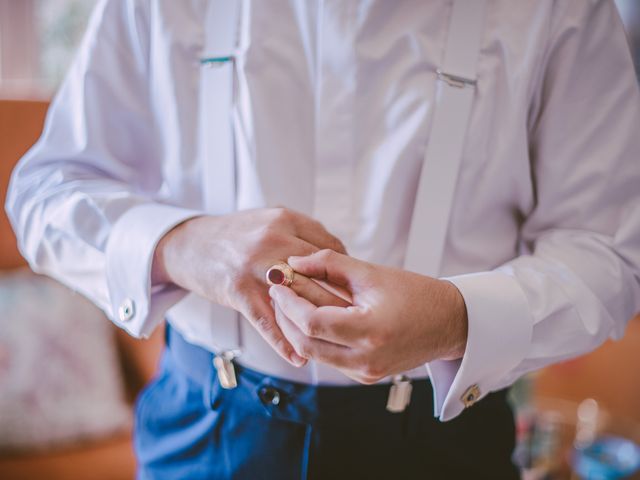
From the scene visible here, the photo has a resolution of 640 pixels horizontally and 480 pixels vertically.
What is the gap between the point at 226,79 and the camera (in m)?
0.74

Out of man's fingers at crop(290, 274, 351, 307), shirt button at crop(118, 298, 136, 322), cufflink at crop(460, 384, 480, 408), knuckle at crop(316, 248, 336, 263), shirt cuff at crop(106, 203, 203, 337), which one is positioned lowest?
cufflink at crop(460, 384, 480, 408)

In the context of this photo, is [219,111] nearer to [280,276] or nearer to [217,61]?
[217,61]

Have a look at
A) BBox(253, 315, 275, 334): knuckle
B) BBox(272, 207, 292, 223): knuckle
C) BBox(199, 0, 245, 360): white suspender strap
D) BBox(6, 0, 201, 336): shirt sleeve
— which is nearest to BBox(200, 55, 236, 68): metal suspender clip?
BBox(199, 0, 245, 360): white suspender strap

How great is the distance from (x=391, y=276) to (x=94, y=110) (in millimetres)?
488

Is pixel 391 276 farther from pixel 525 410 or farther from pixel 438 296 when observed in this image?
pixel 525 410

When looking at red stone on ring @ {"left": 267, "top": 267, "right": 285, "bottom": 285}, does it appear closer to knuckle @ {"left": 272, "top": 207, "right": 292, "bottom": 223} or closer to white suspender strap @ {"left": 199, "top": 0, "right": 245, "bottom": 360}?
knuckle @ {"left": 272, "top": 207, "right": 292, "bottom": 223}

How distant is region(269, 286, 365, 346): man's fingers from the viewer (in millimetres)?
517

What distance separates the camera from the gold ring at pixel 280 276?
562mm

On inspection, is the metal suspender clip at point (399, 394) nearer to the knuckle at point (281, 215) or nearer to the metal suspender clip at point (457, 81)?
the knuckle at point (281, 215)

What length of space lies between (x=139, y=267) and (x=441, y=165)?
1.22 ft

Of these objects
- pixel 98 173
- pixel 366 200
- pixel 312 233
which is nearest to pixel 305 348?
pixel 312 233

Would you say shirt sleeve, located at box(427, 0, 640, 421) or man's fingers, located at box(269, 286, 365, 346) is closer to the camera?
man's fingers, located at box(269, 286, 365, 346)

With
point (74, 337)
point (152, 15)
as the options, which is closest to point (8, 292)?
point (74, 337)

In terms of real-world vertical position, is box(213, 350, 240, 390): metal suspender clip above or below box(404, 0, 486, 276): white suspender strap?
below
